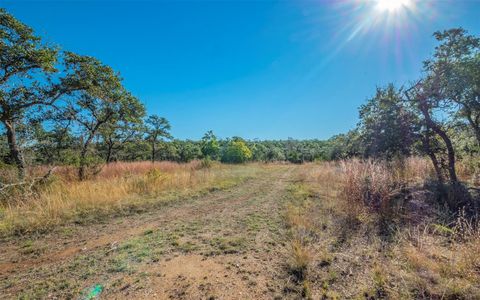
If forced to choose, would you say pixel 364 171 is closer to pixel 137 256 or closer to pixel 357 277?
pixel 357 277

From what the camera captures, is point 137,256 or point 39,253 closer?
point 137,256

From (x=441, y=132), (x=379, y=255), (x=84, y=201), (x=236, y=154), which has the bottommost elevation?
(x=379, y=255)

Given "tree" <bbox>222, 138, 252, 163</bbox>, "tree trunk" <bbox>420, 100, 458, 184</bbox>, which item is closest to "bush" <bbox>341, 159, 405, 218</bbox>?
"tree trunk" <bbox>420, 100, 458, 184</bbox>

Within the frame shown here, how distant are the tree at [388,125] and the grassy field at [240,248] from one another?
2.60 m

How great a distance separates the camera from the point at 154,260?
2.87m

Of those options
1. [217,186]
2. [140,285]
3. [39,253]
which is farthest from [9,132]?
[140,285]

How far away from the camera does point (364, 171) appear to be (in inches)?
200

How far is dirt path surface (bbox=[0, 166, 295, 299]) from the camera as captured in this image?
7.48ft

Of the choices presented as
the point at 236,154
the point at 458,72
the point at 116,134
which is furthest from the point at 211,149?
the point at 458,72

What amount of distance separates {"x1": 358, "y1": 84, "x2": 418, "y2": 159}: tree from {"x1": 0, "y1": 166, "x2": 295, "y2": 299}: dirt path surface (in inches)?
247

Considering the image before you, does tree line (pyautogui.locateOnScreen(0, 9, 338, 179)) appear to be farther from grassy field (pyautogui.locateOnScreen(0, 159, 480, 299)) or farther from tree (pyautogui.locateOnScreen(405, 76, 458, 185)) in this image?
tree (pyautogui.locateOnScreen(405, 76, 458, 185))

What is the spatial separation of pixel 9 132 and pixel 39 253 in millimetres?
6710

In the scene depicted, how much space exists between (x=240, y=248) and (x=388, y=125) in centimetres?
786

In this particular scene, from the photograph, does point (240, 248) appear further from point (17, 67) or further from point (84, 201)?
point (17, 67)
